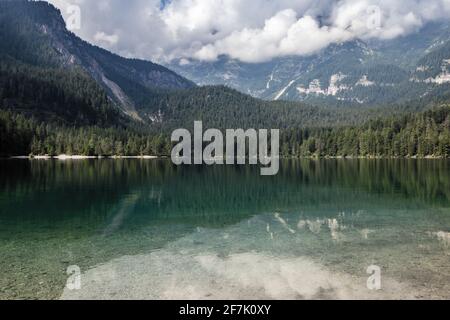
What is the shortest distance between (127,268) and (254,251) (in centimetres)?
802

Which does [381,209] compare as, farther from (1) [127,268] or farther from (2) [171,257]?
(1) [127,268]

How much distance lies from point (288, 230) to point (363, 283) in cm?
1313

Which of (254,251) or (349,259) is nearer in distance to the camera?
(349,259)

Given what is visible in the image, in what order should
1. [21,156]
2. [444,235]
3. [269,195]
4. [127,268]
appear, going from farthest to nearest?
1. [21,156]
2. [269,195]
3. [444,235]
4. [127,268]

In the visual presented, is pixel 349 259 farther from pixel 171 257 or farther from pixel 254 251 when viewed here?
pixel 171 257

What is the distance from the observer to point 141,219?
38.3 meters

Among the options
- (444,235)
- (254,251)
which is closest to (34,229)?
(254,251)

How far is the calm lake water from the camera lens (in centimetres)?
1928

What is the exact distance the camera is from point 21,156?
186 m

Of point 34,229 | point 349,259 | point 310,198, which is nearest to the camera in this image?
point 349,259

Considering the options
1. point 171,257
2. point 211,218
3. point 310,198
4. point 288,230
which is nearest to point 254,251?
point 171,257

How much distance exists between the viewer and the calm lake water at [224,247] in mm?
19281

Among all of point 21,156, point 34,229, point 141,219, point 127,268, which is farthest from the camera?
point 21,156

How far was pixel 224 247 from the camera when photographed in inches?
1076
